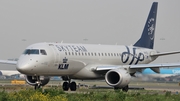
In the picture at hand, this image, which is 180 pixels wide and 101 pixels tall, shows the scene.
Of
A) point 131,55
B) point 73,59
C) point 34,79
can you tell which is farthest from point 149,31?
point 34,79

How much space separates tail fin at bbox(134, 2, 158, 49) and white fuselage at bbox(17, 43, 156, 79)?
2876 millimetres

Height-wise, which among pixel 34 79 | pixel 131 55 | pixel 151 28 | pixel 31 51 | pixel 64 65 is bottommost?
pixel 34 79

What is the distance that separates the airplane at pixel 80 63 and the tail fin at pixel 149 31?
2072mm

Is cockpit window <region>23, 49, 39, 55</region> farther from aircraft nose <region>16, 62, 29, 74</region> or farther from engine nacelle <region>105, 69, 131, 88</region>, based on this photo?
engine nacelle <region>105, 69, 131, 88</region>

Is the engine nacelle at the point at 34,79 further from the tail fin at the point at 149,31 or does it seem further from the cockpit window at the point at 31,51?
the tail fin at the point at 149,31

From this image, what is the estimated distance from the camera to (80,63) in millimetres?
45500

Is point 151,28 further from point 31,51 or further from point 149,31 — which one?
point 31,51

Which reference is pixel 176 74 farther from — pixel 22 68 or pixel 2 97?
pixel 2 97

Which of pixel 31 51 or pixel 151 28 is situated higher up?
pixel 151 28

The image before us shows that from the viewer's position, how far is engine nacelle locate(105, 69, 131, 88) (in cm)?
4412

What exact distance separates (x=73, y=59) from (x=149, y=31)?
51.5ft

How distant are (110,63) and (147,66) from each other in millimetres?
5132

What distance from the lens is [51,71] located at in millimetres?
42562

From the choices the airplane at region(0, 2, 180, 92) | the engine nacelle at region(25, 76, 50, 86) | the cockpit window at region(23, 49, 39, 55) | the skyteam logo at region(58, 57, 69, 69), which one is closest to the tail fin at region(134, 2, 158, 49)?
the airplane at region(0, 2, 180, 92)
